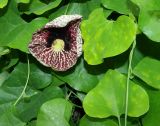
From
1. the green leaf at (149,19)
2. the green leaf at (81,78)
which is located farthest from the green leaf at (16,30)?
the green leaf at (149,19)

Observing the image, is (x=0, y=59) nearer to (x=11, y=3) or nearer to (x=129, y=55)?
(x=11, y=3)

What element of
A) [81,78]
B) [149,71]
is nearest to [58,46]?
[81,78]

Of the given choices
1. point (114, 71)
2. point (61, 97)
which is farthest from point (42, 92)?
point (114, 71)

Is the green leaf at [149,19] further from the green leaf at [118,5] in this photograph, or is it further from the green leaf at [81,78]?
the green leaf at [81,78]

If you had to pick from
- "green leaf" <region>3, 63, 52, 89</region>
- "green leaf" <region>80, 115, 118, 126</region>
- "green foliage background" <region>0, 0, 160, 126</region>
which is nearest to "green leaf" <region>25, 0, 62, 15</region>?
"green foliage background" <region>0, 0, 160, 126</region>

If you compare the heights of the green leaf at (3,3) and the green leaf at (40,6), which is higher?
the green leaf at (3,3)

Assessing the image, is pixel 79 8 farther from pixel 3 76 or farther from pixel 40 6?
pixel 3 76

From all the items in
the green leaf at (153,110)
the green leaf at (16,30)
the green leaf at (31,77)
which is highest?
the green leaf at (16,30)
